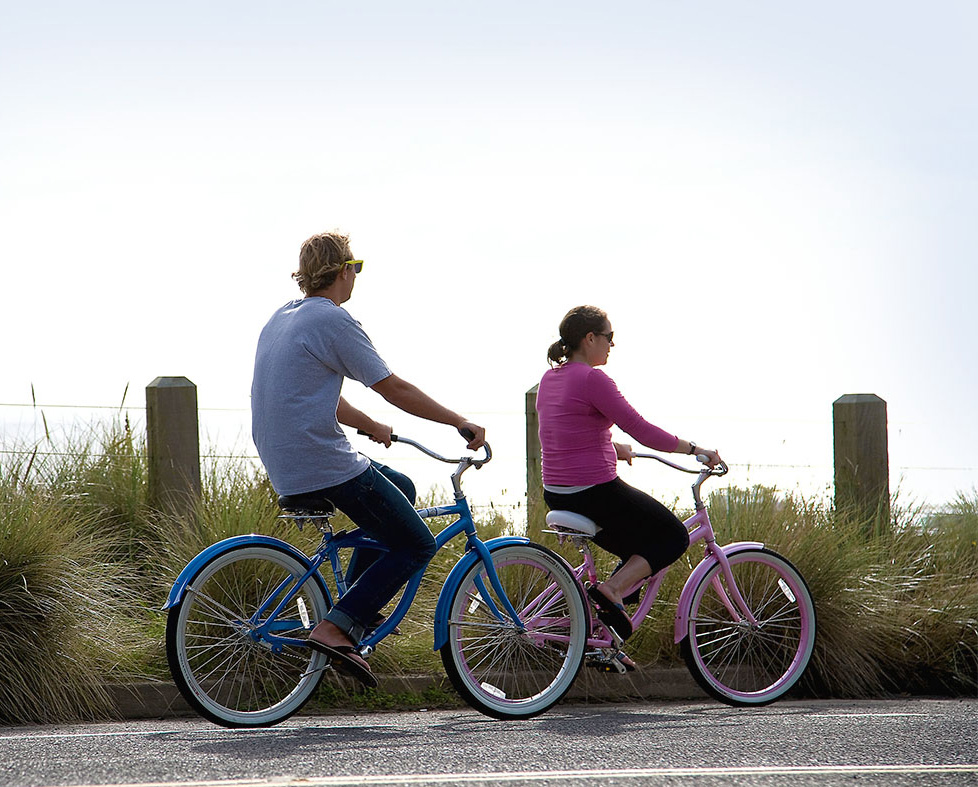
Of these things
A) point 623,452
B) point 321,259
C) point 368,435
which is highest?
point 321,259

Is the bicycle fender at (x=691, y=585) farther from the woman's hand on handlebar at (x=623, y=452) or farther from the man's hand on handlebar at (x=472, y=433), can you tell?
the man's hand on handlebar at (x=472, y=433)

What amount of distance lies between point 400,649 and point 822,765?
3.09 metres

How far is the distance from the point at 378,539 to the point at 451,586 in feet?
1.51

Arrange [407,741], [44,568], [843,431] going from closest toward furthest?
1. [407,741]
2. [44,568]
3. [843,431]

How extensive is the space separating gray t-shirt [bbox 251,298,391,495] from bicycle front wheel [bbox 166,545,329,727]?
1.44 ft

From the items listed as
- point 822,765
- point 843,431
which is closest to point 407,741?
point 822,765

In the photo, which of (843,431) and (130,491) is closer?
(130,491)

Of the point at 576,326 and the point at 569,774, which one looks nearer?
the point at 569,774

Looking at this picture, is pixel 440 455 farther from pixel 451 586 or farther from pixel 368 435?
pixel 451 586

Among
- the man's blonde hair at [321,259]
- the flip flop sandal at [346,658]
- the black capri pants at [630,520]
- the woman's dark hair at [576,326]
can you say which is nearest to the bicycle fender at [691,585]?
the black capri pants at [630,520]

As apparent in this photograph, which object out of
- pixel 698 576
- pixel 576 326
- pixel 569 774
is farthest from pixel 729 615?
pixel 569 774

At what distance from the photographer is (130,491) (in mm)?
8594

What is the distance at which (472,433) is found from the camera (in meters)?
5.38

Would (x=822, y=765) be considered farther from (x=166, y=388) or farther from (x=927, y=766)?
(x=166, y=388)
